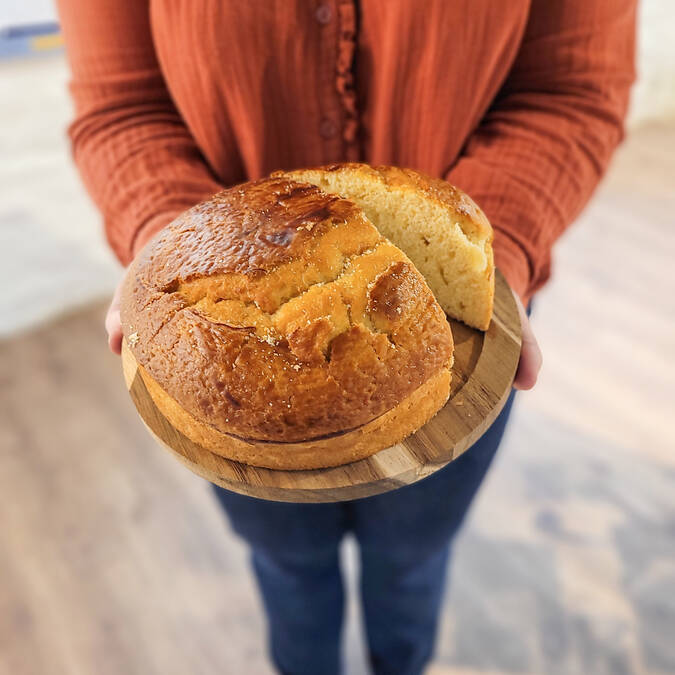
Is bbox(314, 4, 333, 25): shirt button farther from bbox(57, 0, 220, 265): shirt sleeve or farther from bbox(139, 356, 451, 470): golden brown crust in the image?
bbox(139, 356, 451, 470): golden brown crust

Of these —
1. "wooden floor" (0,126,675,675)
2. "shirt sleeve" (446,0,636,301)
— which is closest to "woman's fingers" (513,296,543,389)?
"shirt sleeve" (446,0,636,301)

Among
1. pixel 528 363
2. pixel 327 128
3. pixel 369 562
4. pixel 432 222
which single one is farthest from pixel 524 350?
pixel 369 562

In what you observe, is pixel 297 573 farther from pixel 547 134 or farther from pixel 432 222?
pixel 547 134

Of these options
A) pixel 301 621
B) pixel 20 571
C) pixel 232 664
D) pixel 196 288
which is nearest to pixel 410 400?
pixel 196 288

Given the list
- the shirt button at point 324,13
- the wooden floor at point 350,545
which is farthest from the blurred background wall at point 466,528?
the shirt button at point 324,13

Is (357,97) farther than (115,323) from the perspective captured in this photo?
Yes

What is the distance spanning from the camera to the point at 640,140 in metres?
3.63

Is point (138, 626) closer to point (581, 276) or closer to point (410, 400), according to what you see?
point (410, 400)

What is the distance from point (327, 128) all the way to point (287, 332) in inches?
17.4

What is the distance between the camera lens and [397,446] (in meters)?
0.74

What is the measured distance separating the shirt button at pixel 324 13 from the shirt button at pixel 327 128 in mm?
140

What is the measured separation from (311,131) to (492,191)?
286 millimetres

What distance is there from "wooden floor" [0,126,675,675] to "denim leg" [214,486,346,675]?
0.65 ft

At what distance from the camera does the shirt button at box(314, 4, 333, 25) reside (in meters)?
0.89
